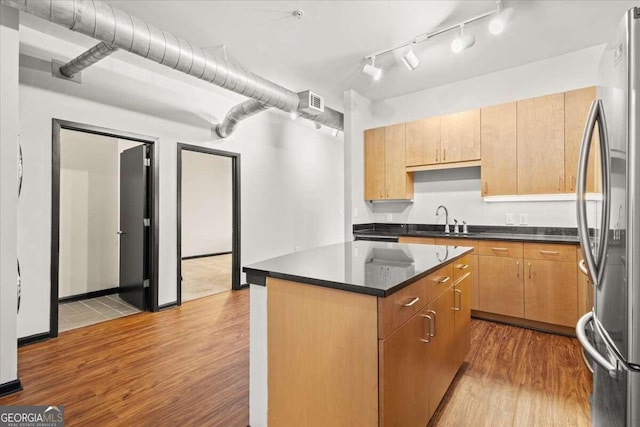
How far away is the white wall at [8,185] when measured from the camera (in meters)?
2.14

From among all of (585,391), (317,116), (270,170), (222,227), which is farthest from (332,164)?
(585,391)

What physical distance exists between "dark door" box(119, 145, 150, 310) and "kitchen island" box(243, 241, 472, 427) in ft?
9.38

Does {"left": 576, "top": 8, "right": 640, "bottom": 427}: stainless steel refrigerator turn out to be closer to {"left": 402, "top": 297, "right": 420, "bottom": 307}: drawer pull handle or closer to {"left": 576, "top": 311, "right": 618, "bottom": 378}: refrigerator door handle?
{"left": 576, "top": 311, "right": 618, "bottom": 378}: refrigerator door handle

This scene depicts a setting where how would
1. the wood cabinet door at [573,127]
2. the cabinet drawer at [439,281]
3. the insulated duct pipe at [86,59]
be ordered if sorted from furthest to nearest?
the wood cabinet door at [573,127] < the insulated duct pipe at [86,59] < the cabinet drawer at [439,281]

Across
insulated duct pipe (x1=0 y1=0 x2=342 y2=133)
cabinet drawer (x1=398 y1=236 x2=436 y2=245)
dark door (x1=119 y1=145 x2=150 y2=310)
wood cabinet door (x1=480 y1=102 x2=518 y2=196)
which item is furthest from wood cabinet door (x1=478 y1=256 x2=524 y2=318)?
dark door (x1=119 y1=145 x2=150 y2=310)

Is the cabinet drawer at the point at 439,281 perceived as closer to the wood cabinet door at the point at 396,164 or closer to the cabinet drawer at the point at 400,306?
the cabinet drawer at the point at 400,306

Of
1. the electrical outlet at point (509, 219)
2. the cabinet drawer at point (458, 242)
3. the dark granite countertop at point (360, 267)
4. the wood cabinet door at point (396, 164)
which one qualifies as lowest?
the cabinet drawer at point (458, 242)

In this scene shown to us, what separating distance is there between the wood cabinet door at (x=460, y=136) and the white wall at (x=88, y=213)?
471 cm

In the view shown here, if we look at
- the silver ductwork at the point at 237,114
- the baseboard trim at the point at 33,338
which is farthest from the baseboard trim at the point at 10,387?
the silver ductwork at the point at 237,114

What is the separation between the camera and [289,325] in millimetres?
1560

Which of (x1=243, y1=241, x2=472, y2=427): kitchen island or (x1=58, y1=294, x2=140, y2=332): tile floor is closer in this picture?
(x1=243, y1=241, x2=472, y2=427): kitchen island

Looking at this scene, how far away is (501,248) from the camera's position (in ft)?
11.3

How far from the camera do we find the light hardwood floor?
1939 mm

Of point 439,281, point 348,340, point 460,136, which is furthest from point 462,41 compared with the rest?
point 348,340
